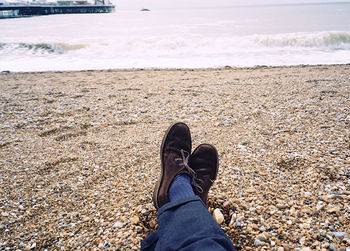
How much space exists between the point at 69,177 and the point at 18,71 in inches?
301

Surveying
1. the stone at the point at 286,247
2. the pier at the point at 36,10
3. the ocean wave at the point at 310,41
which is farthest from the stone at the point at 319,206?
the pier at the point at 36,10

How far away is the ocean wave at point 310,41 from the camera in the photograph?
36.5 ft

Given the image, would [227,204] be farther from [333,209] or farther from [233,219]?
[333,209]

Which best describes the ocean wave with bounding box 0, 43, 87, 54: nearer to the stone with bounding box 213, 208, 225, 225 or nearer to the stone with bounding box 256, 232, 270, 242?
the stone with bounding box 213, 208, 225, 225

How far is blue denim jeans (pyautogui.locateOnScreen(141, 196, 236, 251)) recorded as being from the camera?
3.60 ft

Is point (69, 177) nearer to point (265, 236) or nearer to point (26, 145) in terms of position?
point (26, 145)

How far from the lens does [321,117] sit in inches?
117

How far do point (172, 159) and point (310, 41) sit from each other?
12.6 meters

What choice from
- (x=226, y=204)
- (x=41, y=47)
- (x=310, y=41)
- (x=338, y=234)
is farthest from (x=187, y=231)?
(x=41, y=47)

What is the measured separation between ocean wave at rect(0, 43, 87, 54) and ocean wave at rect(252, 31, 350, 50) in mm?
9991

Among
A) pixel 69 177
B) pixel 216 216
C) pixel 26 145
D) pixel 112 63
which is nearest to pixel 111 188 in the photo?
pixel 69 177

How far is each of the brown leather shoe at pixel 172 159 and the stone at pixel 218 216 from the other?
351 mm

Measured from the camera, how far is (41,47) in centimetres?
1195

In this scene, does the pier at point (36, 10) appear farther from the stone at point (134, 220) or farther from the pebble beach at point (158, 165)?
the stone at point (134, 220)
